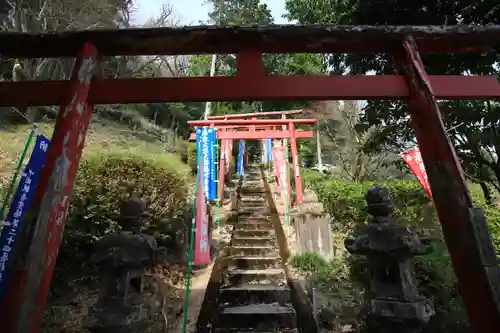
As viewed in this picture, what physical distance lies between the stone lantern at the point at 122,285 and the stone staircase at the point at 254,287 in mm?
2481

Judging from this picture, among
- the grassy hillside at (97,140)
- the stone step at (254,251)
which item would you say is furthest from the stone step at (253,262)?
the grassy hillside at (97,140)

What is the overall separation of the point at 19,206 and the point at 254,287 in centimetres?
384

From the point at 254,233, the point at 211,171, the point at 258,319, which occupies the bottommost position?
the point at 258,319

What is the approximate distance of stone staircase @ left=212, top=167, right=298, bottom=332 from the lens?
475 centimetres

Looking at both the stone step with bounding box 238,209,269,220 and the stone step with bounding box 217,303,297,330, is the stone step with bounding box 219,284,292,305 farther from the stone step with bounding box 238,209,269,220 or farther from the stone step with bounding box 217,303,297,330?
the stone step with bounding box 238,209,269,220

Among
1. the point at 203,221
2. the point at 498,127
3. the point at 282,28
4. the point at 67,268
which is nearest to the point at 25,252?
the point at 282,28

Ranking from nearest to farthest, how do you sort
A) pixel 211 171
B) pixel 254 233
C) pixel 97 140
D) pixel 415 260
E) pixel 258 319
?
1. pixel 415 260
2. pixel 258 319
3. pixel 254 233
4. pixel 211 171
5. pixel 97 140

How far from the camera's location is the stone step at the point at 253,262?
664cm

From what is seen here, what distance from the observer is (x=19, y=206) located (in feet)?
10.9

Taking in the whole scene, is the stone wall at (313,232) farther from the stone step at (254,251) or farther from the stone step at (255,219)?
the stone step at (255,219)

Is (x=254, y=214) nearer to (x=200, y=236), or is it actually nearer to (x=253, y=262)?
(x=253, y=262)

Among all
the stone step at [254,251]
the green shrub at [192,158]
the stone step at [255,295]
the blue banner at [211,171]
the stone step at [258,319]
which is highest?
the green shrub at [192,158]

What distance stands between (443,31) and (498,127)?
417 centimetres

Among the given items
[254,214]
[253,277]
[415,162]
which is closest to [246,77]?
[253,277]
